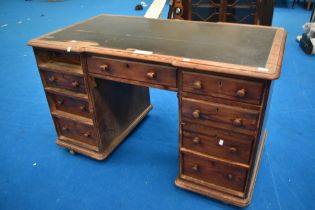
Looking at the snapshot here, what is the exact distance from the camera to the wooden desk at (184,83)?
1.20 meters

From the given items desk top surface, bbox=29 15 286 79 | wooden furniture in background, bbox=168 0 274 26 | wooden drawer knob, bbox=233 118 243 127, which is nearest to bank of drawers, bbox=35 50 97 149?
desk top surface, bbox=29 15 286 79

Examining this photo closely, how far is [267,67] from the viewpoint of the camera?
1.11 metres

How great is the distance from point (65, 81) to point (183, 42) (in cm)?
76

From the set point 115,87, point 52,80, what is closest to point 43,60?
point 52,80

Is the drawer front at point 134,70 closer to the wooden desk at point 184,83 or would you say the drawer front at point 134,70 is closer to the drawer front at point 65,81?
the wooden desk at point 184,83

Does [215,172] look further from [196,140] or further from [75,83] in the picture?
[75,83]

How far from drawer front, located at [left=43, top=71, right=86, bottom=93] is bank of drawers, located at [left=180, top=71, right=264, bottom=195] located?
25.8 inches

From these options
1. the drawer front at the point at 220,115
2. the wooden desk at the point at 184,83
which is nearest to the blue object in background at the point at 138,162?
the wooden desk at the point at 184,83

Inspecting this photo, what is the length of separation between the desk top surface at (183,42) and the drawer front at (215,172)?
1.80 ft

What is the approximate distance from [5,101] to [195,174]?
2012 millimetres

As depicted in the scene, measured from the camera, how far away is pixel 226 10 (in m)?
2.64

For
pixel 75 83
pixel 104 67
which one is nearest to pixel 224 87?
pixel 104 67

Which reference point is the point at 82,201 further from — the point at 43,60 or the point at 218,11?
the point at 218,11

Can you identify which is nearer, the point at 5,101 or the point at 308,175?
the point at 308,175
